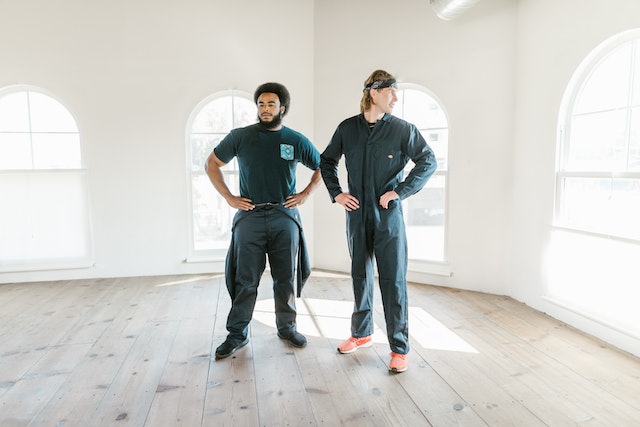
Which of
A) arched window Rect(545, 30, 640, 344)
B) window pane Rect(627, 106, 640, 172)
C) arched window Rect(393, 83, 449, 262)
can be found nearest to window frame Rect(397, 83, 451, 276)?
arched window Rect(393, 83, 449, 262)

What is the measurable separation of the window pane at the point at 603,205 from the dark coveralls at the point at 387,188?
57.9 inches

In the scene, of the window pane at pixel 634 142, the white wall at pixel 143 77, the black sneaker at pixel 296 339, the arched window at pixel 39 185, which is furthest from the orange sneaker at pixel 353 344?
the arched window at pixel 39 185

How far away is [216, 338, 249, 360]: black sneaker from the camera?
2717 mm

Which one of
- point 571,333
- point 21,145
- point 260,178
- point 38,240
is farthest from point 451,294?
point 21,145

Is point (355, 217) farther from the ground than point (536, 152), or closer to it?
closer to it

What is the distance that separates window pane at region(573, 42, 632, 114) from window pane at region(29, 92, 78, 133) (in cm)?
474

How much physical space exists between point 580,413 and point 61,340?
3167 millimetres

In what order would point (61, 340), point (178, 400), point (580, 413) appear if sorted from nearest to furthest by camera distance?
point (580, 413)
point (178, 400)
point (61, 340)

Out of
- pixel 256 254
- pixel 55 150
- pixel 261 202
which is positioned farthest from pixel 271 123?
pixel 55 150

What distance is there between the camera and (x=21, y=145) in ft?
15.1

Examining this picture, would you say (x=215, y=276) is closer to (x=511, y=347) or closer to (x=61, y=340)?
(x=61, y=340)

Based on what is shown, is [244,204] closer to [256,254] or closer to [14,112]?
[256,254]

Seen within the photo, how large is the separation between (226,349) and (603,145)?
296cm

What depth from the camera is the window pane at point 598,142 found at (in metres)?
3.00
